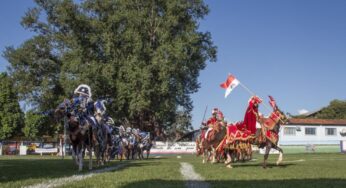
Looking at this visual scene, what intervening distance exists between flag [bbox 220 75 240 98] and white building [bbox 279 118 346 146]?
5567 cm

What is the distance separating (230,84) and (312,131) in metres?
58.9

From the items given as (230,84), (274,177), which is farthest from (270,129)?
(274,177)

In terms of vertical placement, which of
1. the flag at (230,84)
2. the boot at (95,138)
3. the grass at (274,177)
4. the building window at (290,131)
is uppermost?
the flag at (230,84)

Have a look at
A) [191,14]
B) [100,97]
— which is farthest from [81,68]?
[191,14]

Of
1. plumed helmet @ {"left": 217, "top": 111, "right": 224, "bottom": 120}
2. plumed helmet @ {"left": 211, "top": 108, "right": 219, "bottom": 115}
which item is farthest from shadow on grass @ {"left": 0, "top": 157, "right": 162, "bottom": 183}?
plumed helmet @ {"left": 211, "top": 108, "right": 219, "bottom": 115}

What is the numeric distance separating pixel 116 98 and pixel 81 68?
15.6ft

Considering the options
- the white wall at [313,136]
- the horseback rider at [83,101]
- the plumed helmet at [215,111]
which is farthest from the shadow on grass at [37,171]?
the white wall at [313,136]

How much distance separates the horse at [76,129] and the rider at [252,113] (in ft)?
19.7

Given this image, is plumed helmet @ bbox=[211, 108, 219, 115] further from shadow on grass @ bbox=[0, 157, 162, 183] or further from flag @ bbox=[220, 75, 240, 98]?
shadow on grass @ bbox=[0, 157, 162, 183]

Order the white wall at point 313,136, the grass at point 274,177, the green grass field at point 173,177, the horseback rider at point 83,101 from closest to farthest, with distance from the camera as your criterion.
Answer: the green grass field at point 173,177
the grass at point 274,177
the horseback rider at point 83,101
the white wall at point 313,136

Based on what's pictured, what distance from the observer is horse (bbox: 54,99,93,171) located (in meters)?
15.4

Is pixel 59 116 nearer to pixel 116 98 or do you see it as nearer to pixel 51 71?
pixel 116 98

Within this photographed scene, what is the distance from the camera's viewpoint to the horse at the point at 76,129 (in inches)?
607

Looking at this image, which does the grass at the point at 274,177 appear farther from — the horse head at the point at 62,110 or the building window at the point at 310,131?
the building window at the point at 310,131
